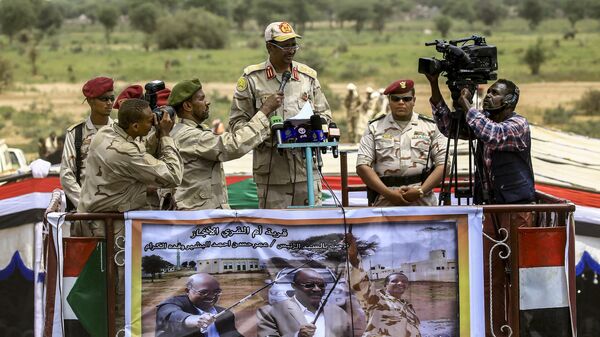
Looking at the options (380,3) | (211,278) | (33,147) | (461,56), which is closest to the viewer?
(211,278)

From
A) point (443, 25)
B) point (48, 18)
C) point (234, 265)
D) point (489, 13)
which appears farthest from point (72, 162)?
point (489, 13)

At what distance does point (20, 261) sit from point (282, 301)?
176 inches

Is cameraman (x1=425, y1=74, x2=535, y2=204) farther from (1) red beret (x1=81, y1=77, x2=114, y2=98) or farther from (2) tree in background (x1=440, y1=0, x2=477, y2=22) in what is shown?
(2) tree in background (x1=440, y1=0, x2=477, y2=22)

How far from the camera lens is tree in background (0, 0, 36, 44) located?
5788 cm

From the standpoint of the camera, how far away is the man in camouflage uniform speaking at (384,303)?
5871mm

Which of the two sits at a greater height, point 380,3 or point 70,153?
point 380,3

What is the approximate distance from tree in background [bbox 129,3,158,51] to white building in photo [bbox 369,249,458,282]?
185 feet

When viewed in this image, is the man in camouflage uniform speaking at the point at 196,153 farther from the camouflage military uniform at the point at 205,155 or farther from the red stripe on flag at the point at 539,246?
the red stripe on flag at the point at 539,246

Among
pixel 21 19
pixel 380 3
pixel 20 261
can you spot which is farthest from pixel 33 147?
pixel 380 3

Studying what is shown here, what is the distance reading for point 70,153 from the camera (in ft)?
25.0

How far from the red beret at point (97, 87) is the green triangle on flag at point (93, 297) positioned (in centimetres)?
201

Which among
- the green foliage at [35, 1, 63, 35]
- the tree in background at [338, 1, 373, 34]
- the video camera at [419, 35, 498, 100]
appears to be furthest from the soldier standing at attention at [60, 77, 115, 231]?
the tree in background at [338, 1, 373, 34]

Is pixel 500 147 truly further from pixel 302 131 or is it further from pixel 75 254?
pixel 75 254

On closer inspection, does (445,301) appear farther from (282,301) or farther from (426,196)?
(426,196)
